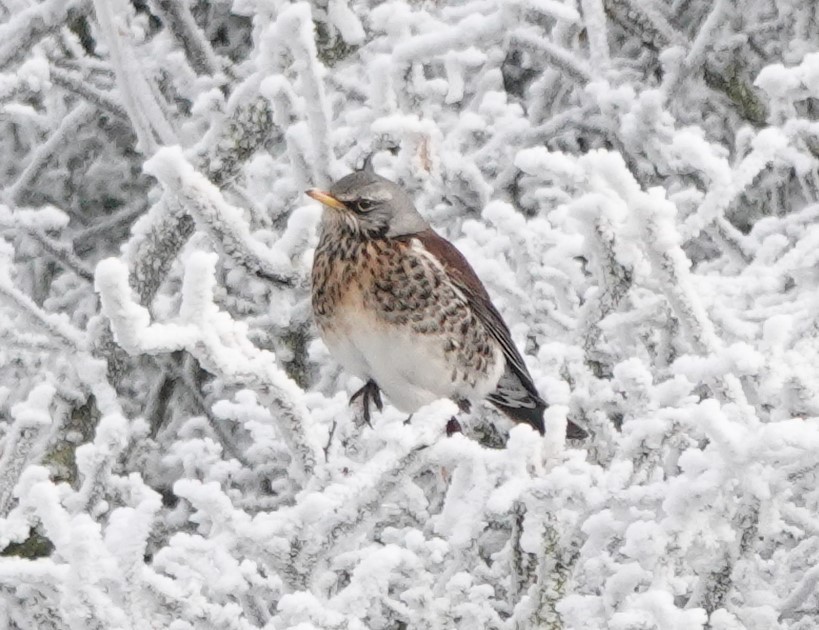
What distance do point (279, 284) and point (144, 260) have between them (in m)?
0.36

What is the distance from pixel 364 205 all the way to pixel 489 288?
1.44 feet

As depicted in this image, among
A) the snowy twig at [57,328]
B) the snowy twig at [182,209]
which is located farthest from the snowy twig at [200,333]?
the snowy twig at [57,328]

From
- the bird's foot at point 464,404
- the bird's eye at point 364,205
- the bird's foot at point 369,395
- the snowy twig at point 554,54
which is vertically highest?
the snowy twig at point 554,54

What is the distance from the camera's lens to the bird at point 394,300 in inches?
189

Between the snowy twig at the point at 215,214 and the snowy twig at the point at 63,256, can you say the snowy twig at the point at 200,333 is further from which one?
the snowy twig at the point at 63,256

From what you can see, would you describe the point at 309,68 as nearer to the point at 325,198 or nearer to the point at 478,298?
the point at 325,198

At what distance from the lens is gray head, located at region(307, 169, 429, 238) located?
4.66 metres

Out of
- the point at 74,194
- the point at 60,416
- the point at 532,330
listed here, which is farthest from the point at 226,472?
the point at 74,194

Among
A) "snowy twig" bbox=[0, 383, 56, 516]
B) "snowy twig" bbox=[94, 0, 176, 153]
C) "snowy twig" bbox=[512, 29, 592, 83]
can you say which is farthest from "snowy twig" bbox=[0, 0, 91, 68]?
"snowy twig" bbox=[512, 29, 592, 83]

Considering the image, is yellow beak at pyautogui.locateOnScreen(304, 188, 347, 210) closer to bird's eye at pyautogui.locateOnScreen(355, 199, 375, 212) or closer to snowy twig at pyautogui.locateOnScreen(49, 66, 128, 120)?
bird's eye at pyautogui.locateOnScreen(355, 199, 375, 212)

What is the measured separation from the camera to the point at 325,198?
15.0 ft

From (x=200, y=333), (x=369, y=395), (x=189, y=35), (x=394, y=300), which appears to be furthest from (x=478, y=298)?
(x=200, y=333)

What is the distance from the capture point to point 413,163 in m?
4.70

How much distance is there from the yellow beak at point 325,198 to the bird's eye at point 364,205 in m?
0.04
